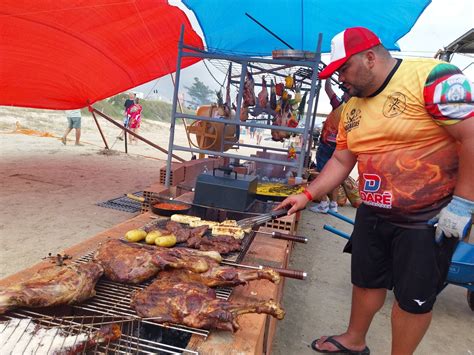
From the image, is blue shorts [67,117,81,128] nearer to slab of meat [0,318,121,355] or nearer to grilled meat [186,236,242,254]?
grilled meat [186,236,242,254]

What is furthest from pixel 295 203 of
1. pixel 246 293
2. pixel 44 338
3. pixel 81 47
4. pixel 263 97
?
pixel 81 47

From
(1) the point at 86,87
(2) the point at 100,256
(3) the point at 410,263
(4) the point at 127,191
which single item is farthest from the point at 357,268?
(1) the point at 86,87

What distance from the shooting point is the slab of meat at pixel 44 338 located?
4.44ft

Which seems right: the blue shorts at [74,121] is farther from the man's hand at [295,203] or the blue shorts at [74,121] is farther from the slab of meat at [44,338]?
the slab of meat at [44,338]

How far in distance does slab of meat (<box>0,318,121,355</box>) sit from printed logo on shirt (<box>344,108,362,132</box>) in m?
2.12

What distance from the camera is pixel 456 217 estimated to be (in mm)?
2043

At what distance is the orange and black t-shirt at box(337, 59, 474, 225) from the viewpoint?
2.09 metres

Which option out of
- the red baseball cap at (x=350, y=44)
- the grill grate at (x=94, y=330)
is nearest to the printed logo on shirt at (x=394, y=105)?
the red baseball cap at (x=350, y=44)

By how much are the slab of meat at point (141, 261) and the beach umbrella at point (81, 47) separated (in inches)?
185

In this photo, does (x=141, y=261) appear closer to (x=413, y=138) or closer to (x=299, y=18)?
(x=413, y=138)

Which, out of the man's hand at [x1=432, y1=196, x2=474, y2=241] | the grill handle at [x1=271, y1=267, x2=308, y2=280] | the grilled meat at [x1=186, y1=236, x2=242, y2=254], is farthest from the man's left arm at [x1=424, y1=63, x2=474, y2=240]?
the grilled meat at [x1=186, y1=236, x2=242, y2=254]

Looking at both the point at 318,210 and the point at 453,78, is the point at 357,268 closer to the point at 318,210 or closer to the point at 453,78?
the point at 453,78

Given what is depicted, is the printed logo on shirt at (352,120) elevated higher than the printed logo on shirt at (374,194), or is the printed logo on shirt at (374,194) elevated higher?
the printed logo on shirt at (352,120)

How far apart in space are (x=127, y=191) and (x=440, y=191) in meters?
6.86
